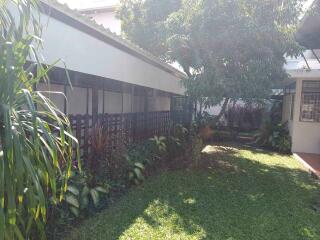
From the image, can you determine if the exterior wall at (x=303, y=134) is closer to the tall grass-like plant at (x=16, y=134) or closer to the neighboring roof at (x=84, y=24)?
the neighboring roof at (x=84, y=24)

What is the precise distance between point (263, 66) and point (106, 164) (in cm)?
488

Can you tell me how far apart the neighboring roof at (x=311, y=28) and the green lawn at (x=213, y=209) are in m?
4.08

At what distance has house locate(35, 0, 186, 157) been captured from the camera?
4273 millimetres

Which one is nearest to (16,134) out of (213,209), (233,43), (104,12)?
(213,209)

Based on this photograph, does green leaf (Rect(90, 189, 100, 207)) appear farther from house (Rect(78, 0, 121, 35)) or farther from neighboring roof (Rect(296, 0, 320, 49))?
house (Rect(78, 0, 121, 35))

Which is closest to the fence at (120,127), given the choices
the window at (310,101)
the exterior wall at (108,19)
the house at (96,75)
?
the house at (96,75)

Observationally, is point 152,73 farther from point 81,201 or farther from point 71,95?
point 81,201

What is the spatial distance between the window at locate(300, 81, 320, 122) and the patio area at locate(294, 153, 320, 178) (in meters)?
1.43

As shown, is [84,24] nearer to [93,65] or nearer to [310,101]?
[93,65]

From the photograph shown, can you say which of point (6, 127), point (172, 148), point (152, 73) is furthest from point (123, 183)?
point (152, 73)

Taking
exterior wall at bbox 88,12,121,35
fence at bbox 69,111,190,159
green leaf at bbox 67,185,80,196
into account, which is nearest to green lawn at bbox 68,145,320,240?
green leaf at bbox 67,185,80,196

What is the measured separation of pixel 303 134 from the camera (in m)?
10.3

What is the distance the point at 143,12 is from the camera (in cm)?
1130

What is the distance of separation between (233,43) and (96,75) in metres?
3.77
